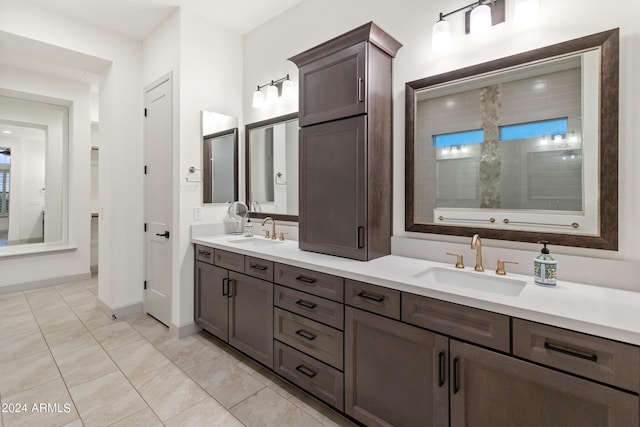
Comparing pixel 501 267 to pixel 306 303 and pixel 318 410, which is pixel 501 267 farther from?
pixel 318 410

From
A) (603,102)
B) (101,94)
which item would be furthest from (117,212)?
(603,102)

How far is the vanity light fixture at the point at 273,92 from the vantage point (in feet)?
9.04

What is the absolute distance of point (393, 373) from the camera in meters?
1.47

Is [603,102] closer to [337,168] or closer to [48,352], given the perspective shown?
[337,168]

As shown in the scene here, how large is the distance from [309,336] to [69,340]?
2370 millimetres

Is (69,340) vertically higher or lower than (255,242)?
lower

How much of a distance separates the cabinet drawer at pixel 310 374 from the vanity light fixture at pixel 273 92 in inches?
81.7

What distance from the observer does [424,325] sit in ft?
4.49

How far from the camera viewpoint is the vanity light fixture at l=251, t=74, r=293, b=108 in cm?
275

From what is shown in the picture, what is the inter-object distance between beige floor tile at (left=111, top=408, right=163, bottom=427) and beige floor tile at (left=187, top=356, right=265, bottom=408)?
1.09 ft

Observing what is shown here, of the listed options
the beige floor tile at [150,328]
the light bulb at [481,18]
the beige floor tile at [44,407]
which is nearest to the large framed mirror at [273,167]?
the beige floor tile at [150,328]

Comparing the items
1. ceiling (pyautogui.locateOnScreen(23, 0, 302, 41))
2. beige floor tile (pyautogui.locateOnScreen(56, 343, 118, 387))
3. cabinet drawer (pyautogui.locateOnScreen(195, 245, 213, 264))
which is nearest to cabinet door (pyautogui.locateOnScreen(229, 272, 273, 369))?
cabinet drawer (pyautogui.locateOnScreen(195, 245, 213, 264))

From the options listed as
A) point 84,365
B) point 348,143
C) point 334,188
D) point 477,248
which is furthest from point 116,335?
point 477,248

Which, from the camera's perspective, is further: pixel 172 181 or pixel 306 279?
pixel 172 181
